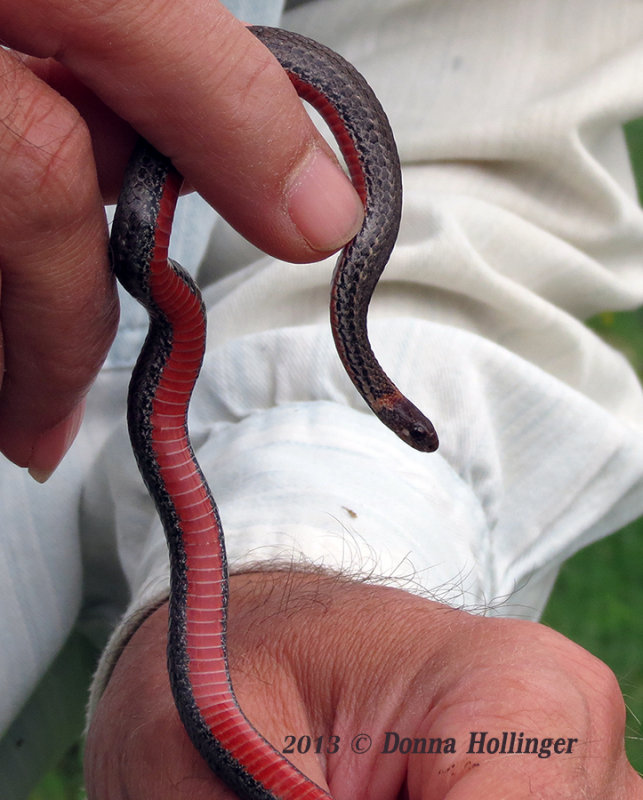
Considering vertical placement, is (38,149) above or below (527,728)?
above

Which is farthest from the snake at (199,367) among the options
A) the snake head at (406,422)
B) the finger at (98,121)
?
the finger at (98,121)

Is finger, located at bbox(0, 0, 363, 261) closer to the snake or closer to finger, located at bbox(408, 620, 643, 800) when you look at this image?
the snake

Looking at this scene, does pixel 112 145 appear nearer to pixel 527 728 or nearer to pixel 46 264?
pixel 46 264

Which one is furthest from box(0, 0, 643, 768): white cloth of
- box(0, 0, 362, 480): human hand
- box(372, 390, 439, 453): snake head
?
box(0, 0, 362, 480): human hand

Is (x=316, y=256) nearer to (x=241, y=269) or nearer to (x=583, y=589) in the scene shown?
(x=241, y=269)

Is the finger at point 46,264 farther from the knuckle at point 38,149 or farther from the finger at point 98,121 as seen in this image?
the finger at point 98,121

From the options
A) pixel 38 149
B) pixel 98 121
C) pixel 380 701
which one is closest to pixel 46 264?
pixel 38 149
